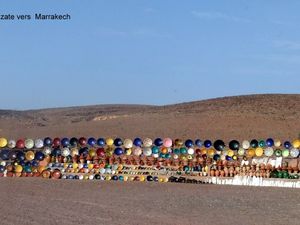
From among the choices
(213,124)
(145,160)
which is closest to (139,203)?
(145,160)

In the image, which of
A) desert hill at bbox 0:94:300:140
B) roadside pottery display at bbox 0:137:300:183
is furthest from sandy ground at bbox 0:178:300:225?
desert hill at bbox 0:94:300:140

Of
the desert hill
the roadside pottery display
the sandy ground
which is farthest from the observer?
the desert hill

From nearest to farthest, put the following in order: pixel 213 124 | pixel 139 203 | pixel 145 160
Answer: pixel 139 203
pixel 145 160
pixel 213 124

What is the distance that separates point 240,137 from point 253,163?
18140 millimetres

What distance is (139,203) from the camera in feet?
58.9

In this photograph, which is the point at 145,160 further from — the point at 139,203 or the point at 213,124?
the point at 213,124

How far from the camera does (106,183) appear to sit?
2400 centimetres

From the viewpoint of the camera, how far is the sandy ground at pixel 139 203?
14633 millimetres

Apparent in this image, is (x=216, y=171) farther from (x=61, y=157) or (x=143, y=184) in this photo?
(x=61, y=157)

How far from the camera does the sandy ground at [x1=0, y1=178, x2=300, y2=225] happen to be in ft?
48.0

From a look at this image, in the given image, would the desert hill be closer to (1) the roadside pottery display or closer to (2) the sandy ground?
(1) the roadside pottery display

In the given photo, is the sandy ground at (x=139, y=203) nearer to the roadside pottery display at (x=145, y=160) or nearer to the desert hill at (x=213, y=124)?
the roadside pottery display at (x=145, y=160)

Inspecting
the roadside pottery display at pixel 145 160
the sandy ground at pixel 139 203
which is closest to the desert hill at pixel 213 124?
the roadside pottery display at pixel 145 160

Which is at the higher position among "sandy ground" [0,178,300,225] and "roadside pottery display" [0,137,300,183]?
"roadside pottery display" [0,137,300,183]
